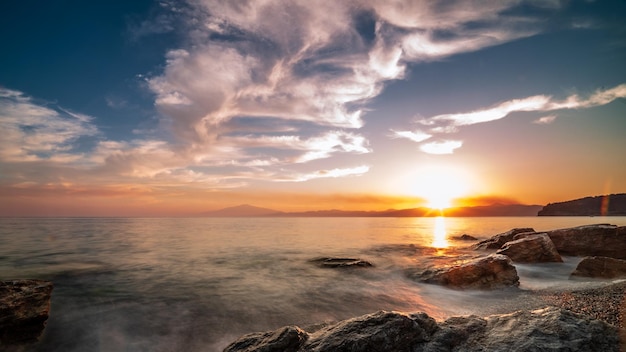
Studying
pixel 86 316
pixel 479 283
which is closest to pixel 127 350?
pixel 86 316

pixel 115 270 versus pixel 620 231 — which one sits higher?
pixel 620 231

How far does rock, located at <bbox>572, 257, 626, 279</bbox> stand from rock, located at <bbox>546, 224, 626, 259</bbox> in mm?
6926

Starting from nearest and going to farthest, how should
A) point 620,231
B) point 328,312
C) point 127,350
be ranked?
point 127,350 < point 328,312 < point 620,231

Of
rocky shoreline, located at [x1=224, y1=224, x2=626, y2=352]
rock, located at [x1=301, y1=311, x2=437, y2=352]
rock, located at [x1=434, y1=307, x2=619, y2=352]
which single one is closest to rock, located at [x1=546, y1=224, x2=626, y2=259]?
rocky shoreline, located at [x1=224, y1=224, x2=626, y2=352]

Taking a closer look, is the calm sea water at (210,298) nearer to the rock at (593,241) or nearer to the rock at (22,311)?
the rock at (22,311)

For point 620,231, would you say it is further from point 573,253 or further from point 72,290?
point 72,290

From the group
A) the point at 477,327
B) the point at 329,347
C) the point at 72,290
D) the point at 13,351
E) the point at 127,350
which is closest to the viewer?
the point at 329,347

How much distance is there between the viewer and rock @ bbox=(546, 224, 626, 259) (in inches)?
754

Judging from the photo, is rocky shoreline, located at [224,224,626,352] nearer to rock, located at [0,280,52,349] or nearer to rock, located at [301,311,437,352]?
rock, located at [301,311,437,352]

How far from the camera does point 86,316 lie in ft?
37.7

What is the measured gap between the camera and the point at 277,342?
6062mm

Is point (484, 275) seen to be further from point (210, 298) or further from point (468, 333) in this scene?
point (210, 298)

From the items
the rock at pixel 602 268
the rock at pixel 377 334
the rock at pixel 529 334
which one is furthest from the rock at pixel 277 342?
the rock at pixel 602 268

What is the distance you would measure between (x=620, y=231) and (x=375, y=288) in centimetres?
1760
